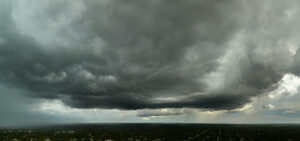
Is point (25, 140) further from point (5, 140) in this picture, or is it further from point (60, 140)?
point (60, 140)

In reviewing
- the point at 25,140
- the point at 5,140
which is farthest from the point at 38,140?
the point at 5,140

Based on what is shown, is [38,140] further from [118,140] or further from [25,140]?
[118,140]

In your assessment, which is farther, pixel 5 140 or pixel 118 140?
pixel 118 140

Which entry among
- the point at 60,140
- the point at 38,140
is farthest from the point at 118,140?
the point at 38,140

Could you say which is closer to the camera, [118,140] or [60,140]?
[60,140]

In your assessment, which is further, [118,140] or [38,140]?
[118,140]

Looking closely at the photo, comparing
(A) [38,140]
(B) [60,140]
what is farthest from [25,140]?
(B) [60,140]

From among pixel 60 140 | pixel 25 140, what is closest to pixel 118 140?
pixel 60 140
